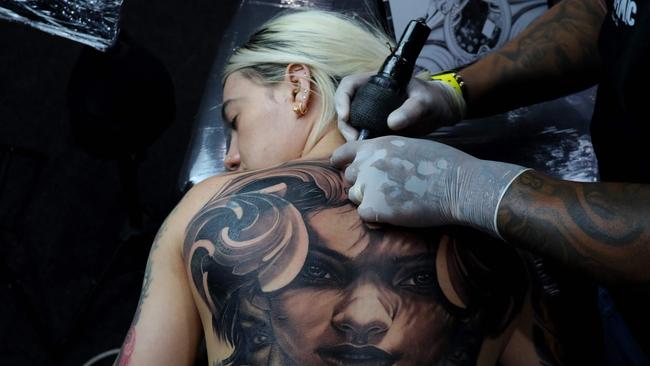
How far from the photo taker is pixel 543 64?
1.44m

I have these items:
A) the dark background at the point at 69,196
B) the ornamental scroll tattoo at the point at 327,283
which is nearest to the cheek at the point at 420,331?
the ornamental scroll tattoo at the point at 327,283

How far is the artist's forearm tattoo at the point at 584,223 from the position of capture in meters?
0.96

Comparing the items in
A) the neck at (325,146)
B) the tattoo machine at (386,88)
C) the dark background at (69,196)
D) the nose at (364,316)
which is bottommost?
the dark background at (69,196)

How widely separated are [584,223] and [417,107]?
0.41 meters

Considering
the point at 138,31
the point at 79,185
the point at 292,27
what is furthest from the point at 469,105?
the point at 138,31

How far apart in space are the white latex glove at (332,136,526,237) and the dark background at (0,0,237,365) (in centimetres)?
72

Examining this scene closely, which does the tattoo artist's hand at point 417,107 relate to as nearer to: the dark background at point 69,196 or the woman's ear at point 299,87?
the woman's ear at point 299,87

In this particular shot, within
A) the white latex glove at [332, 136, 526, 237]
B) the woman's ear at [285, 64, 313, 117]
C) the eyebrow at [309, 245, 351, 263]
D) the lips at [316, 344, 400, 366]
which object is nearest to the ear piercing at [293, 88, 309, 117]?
the woman's ear at [285, 64, 313, 117]

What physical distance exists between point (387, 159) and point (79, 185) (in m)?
1.44

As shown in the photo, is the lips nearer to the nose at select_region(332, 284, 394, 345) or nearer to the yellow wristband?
the nose at select_region(332, 284, 394, 345)

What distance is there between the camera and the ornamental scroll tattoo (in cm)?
98

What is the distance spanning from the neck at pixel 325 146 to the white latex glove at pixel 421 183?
0.10 metres

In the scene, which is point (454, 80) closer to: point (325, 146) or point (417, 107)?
point (417, 107)

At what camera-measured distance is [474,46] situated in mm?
1970
